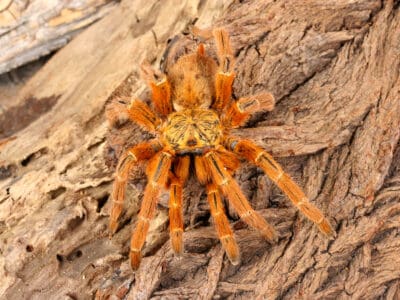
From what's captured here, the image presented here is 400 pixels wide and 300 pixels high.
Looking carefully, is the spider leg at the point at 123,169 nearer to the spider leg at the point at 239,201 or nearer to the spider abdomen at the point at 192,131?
the spider abdomen at the point at 192,131

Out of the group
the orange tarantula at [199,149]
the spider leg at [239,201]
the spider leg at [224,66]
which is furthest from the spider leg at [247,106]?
the spider leg at [239,201]

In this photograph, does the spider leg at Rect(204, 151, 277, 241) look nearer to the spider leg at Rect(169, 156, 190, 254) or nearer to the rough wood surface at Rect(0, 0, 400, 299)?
the rough wood surface at Rect(0, 0, 400, 299)

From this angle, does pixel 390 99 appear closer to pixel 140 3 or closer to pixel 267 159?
pixel 267 159

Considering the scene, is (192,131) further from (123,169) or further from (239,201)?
(239,201)

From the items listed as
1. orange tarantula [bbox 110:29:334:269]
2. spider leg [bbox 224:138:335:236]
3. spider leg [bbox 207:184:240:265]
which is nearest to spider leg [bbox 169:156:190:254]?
orange tarantula [bbox 110:29:334:269]

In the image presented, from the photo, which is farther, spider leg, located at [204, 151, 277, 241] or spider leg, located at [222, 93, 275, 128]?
spider leg, located at [222, 93, 275, 128]

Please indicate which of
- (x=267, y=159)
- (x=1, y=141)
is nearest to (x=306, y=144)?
(x=267, y=159)
